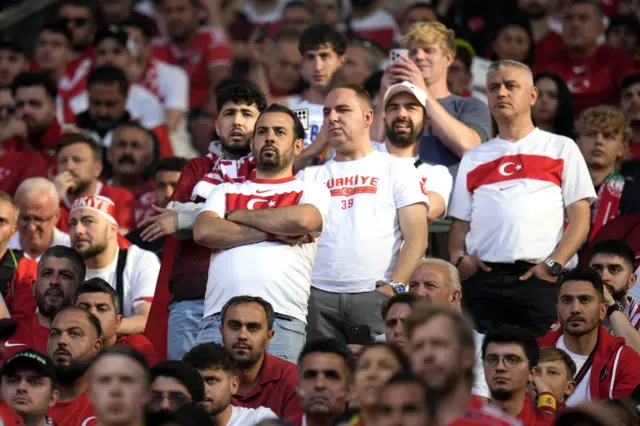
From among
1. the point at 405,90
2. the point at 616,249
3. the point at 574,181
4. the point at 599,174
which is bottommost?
the point at 616,249

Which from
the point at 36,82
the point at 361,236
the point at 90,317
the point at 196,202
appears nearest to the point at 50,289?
the point at 90,317

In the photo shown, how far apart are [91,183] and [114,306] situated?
8.12 feet

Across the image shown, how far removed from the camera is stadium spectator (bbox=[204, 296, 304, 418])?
9.02 metres

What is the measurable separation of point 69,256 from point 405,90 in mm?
2620

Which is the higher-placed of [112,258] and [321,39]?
[321,39]

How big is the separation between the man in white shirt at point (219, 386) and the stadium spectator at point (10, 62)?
7.20 m

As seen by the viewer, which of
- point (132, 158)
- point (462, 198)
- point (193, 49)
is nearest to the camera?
point (462, 198)

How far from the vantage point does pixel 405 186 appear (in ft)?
32.5

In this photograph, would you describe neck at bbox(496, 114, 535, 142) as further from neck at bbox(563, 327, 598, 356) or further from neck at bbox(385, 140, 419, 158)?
neck at bbox(563, 327, 598, 356)

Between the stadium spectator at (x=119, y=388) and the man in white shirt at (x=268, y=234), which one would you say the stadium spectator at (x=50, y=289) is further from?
the stadium spectator at (x=119, y=388)

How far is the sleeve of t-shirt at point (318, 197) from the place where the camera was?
936cm

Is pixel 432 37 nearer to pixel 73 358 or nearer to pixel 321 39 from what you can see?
pixel 321 39

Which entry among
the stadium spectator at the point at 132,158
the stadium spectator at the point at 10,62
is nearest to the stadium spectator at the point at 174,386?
the stadium spectator at the point at 132,158

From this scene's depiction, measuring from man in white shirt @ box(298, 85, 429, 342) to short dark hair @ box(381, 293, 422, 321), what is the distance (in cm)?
43
